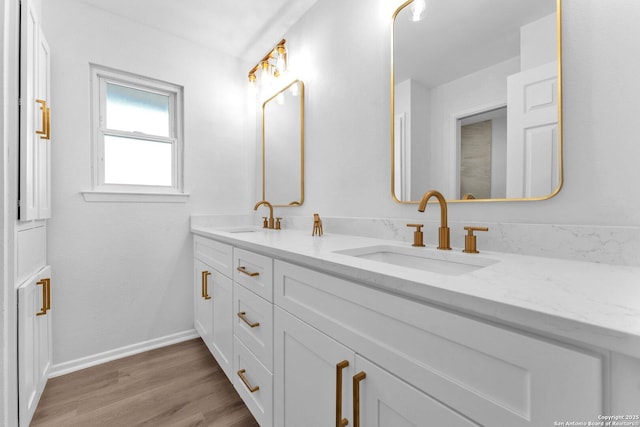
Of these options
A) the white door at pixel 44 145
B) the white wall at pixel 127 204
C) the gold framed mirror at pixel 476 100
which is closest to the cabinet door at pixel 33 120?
the white door at pixel 44 145

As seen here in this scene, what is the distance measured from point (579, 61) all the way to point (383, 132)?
2.45 ft

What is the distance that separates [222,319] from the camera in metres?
1.69

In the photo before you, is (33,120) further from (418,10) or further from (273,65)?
(418,10)

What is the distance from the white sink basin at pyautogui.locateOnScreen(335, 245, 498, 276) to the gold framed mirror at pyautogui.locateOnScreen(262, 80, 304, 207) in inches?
36.7

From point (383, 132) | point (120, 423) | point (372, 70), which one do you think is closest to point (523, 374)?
point (383, 132)

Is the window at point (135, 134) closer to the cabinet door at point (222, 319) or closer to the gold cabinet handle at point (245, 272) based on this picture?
the cabinet door at point (222, 319)

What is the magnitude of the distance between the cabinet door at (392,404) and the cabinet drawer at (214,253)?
1.03m

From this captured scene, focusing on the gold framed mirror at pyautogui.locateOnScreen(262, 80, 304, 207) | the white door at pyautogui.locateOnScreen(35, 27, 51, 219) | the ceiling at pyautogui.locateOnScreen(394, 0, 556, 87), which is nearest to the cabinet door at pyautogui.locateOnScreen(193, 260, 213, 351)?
the gold framed mirror at pyautogui.locateOnScreen(262, 80, 304, 207)

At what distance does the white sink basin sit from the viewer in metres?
0.96

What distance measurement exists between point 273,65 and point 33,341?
226 cm

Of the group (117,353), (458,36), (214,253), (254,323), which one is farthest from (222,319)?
(458,36)

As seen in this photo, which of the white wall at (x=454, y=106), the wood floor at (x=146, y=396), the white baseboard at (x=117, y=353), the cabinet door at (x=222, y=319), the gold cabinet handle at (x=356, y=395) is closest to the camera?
the gold cabinet handle at (x=356, y=395)

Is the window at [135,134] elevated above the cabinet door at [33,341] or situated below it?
above

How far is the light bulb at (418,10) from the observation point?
126 centimetres
